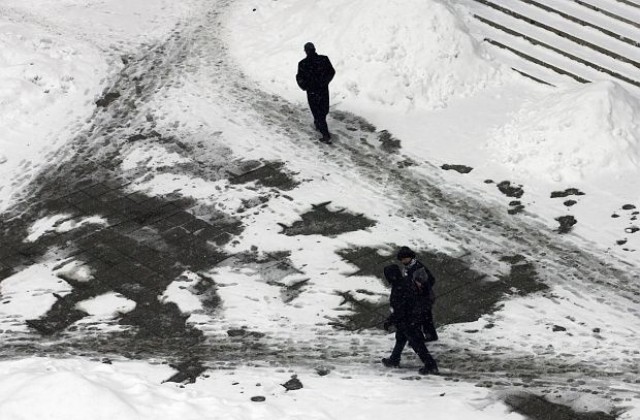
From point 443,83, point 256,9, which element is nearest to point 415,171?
point 443,83

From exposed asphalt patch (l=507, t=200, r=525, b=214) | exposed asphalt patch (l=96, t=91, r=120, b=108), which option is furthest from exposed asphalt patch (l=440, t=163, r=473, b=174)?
exposed asphalt patch (l=96, t=91, r=120, b=108)

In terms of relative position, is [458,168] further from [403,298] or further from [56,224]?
[56,224]

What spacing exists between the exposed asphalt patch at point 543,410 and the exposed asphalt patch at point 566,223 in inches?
151

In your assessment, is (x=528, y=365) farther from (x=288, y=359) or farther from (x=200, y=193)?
(x=200, y=193)

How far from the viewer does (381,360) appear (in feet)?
32.0

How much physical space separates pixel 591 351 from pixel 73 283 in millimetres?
6261

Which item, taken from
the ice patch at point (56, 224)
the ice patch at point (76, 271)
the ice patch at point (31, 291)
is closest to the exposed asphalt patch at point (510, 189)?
the ice patch at point (56, 224)

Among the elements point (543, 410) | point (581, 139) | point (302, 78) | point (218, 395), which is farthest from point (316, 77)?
point (543, 410)

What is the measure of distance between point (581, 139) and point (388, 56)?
3.95 meters

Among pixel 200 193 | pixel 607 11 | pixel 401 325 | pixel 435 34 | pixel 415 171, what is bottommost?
pixel 401 325

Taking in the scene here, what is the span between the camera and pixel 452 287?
11023 mm

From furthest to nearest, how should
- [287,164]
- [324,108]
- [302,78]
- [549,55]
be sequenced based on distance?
1. [549,55]
2. [324,108]
3. [302,78]
4. [287,164]

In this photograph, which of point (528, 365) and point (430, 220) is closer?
point (528, 365)

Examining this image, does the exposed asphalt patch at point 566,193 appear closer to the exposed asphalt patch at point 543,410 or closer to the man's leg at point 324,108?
the man's leg at point 324,108
